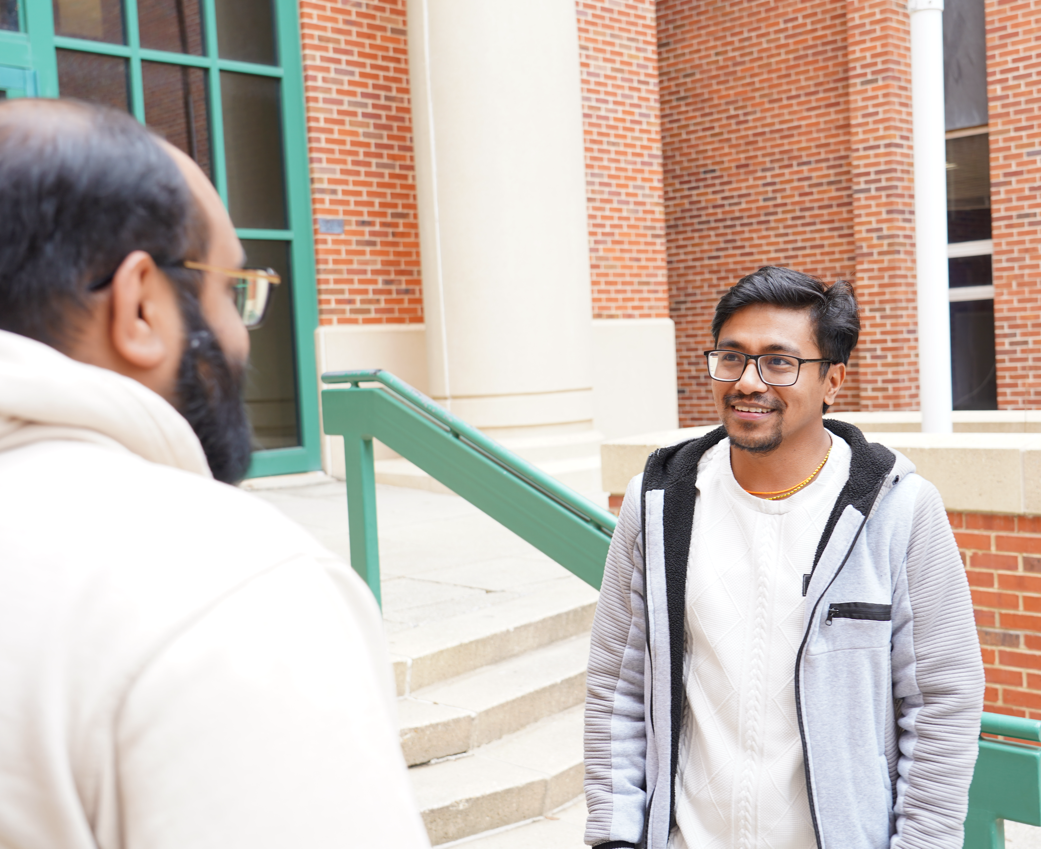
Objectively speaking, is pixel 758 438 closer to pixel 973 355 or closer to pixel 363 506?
pixel 363 506

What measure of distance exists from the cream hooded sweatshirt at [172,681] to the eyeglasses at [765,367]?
56.4 inches

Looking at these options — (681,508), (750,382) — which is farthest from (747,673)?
(750,382)

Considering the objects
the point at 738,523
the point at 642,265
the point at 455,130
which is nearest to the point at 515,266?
the point at 455,130

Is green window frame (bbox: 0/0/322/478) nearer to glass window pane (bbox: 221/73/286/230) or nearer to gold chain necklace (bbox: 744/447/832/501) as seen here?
glass window pane (bbox: 221/73/286/230)

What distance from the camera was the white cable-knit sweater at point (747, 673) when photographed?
173cm

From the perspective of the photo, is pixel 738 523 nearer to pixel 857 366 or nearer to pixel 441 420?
pixel 441 420

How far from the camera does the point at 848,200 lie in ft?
36.9

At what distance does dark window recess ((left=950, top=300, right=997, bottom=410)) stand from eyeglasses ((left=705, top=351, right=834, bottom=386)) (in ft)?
31.9

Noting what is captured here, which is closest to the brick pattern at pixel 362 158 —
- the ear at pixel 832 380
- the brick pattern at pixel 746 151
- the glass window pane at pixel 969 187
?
the brick pattern at pixel 746 151

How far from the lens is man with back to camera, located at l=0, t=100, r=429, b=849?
0.60 meters

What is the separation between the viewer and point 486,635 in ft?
13.6

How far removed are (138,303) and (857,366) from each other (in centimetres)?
1123

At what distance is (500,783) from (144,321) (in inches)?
114

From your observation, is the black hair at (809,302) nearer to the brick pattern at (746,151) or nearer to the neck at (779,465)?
the neck at (779,465)
